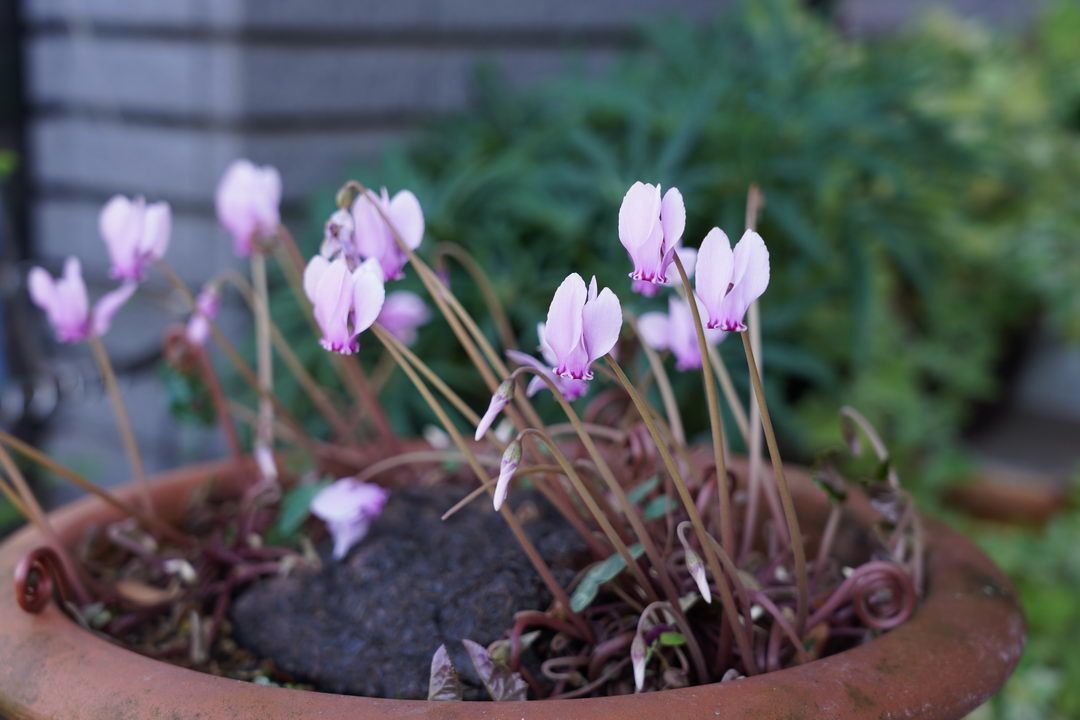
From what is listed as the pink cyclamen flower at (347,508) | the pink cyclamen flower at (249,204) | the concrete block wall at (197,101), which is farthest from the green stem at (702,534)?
the concrete block wall at (197,101)

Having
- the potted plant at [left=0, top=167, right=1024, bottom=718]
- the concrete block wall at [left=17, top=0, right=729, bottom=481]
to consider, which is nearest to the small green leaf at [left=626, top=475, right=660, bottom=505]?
the potted plant at [left=0, top=167, right=1024, bottom=718]

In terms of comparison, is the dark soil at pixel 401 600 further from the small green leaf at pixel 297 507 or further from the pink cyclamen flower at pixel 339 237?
the pink cyclamen flower at pixel 339 237

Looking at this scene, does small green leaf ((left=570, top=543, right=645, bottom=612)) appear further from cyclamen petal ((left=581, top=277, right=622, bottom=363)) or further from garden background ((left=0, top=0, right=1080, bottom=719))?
garden background ((left=0, top=0, right=1080, bottom=719))

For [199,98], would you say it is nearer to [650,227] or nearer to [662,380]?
[662,380]

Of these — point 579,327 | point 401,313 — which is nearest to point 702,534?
point 579,327

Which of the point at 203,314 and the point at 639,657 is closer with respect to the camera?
the point at 639,657

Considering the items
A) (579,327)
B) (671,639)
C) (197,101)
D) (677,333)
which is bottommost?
(197,101)

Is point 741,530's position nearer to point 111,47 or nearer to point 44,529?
point 44,529

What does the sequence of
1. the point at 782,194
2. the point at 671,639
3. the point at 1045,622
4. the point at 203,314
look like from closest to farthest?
the point at 671,639, the point at 203,314, the point at 782,194, the point at 1045,622
